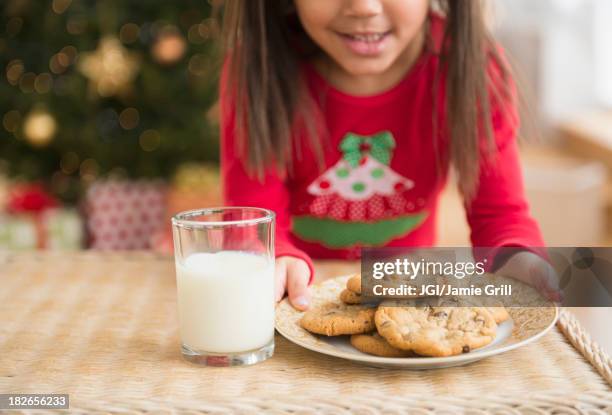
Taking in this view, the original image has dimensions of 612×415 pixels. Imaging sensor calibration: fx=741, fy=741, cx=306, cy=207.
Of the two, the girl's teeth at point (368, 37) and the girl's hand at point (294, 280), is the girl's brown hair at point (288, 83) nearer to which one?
the girl's teeth at point (368, 37)

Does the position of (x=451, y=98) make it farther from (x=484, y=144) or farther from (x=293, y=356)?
(x=293, y=356)

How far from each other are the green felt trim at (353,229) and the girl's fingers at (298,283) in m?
0.44

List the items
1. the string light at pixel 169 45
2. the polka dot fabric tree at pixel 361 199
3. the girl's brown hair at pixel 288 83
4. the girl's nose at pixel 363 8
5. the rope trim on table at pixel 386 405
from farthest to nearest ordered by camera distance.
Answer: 1. the string light at pixel 169 45
2. the polka dot fabric tree at pixel 361 199
3. the girl's brown hair at pixel 288 83
4. the girl's nose at pixel 363 8
5. the rope trim on table at pixel 386 405

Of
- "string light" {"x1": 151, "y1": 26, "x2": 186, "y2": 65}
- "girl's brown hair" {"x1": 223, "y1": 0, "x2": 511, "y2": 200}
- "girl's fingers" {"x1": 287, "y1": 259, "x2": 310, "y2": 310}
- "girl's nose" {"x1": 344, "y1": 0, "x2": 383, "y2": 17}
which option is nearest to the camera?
"girl's fingers" {"x1": 287, "y1": 259, "x2": 310, "y2": 310}

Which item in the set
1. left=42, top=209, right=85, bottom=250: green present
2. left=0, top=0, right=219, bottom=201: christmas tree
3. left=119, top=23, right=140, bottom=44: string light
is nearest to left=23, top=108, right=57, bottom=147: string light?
left=0, top=0, right=219, bottom=201: christmas tree

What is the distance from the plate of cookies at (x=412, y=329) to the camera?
0.66 metres

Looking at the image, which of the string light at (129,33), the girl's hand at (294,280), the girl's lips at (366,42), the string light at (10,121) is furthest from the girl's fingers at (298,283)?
the string light at (10,121)

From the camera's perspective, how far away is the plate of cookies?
658 mm

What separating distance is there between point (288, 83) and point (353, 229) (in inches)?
11.8

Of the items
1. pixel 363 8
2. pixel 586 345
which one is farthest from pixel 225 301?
A: pixel 363 8

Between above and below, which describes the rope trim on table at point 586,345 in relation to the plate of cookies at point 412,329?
below

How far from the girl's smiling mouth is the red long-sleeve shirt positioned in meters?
0.19

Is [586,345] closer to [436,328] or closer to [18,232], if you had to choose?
[436,328]

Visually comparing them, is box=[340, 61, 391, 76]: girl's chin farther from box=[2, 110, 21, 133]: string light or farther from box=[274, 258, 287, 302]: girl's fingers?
box=[2, 110, 21, 133]: string light
